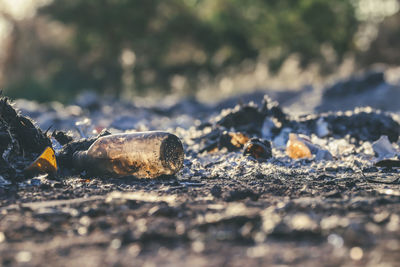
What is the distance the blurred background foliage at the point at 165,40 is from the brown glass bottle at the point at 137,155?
→ 10558mm

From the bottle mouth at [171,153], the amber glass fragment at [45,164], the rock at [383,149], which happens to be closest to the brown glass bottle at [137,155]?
the bottle mouth at [171,153]

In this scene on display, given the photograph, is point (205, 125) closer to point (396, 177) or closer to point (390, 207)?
point (396, 177)

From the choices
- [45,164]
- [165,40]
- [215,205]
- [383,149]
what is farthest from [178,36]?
[215,205]

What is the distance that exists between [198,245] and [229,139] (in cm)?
247

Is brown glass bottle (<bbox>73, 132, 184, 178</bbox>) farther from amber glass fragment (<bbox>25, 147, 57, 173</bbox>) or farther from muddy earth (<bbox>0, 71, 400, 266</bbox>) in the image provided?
amber glass fragment (<bbox>25, 147, 57, 173</bbox>)

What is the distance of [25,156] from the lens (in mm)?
2908

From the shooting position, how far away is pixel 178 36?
19.6 meters

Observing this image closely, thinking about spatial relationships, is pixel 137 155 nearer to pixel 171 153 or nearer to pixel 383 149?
pixel 171 153

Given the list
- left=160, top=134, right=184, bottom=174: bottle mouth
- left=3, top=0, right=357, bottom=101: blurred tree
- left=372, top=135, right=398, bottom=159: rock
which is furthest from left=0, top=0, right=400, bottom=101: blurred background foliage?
left=160, top=134, right=184, bottom=174: bottle mouth

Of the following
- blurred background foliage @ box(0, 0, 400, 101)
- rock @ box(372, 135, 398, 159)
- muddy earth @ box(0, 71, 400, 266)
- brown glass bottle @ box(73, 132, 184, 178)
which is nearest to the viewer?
muddy earth @ box(0, 71, 400, 266)

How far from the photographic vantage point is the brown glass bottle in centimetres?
265

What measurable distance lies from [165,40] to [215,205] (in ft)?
57.1

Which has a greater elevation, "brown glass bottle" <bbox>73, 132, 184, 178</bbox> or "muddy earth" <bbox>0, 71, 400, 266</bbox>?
"brown glass bottle" <bbox>73, 132, 184, 178</bbox>

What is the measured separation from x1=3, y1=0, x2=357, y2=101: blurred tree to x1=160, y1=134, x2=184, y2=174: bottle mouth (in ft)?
38.6
